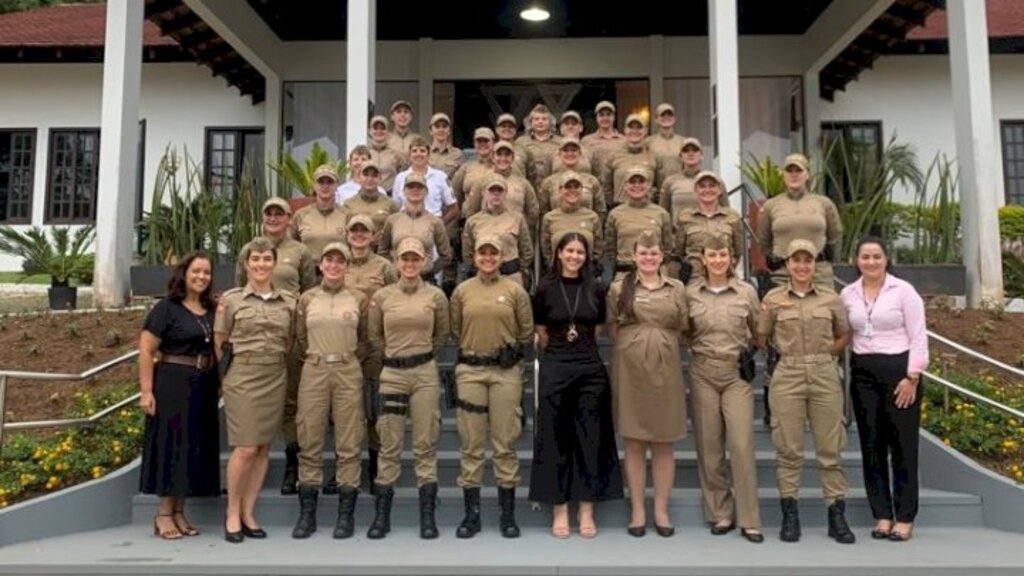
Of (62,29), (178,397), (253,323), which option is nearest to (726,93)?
(253,323)

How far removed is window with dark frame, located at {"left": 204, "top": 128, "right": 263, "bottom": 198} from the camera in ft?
47.2

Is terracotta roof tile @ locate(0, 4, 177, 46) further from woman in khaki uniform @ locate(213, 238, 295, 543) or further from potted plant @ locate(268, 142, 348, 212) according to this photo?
woman in khaki uniform @ locate(213, 238, 295, 543)

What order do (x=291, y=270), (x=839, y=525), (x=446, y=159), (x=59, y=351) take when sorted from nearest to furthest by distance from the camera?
(x=839, y=525)
(x=291, y=270)
(x=59, y=351)
(x=446, y=159)

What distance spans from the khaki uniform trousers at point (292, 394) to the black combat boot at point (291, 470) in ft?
0.32

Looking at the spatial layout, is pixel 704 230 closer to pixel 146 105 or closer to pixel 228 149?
pixel 228 149

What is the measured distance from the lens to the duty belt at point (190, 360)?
4.76m

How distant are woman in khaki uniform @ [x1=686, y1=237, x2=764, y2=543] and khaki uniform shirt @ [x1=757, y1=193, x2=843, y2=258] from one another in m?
1.23

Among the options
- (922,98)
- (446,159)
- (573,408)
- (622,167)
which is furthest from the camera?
(922,98)

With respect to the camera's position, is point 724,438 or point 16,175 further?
point 16,175

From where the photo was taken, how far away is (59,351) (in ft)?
23.5

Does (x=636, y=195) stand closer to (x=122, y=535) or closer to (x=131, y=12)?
(x=122, y=535)

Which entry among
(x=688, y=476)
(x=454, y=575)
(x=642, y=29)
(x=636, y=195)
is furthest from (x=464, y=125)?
(x=454, y=575)

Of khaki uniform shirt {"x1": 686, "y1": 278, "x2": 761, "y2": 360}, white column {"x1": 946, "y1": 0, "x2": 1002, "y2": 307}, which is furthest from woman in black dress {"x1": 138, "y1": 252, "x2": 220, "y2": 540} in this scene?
white column {"x1": 946, "y1": 0, "x2": 1002, "y2": 307}

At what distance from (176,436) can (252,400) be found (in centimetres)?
52
